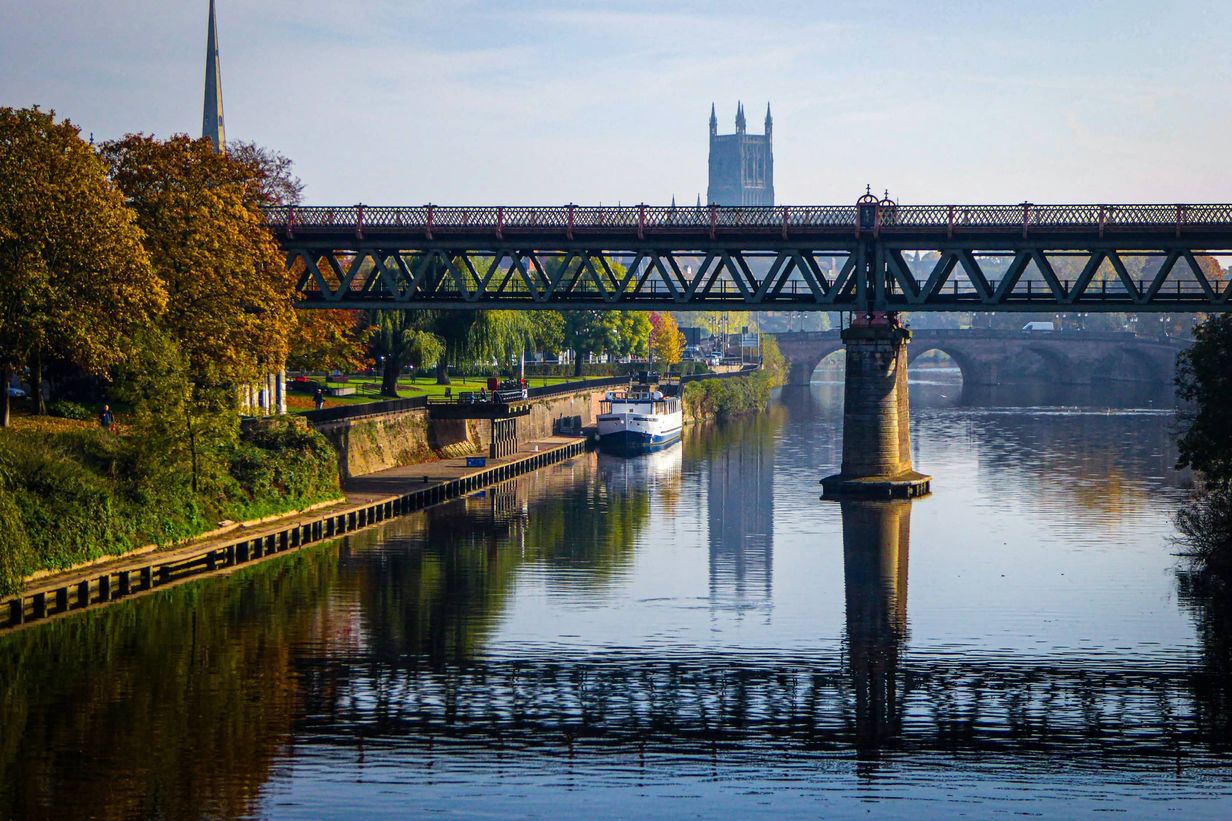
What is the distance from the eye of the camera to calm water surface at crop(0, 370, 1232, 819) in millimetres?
34625

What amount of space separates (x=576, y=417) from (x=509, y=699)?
268ft

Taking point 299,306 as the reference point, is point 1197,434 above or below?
below

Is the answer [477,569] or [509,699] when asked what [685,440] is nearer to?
[477,569]

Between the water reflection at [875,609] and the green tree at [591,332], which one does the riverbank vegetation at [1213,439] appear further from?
the green tree at [591,332]

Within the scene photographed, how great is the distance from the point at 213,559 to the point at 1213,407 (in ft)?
113

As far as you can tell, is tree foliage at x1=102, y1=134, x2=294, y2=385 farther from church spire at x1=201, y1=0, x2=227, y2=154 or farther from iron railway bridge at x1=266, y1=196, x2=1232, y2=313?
church spire at x1=201, y1=0, x2=227, y2=154

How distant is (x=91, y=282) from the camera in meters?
61.6

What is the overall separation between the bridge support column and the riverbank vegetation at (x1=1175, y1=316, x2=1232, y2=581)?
1929 centimetres

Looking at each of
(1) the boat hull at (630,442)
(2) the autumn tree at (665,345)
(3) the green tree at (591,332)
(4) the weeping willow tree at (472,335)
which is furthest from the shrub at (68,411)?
(2) the autumn tree at (665,345)

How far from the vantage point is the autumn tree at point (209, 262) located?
6812 cm

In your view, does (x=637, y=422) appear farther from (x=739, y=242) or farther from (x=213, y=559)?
(x=213, y=559)

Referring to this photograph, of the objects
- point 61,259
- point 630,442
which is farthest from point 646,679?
point 630,442

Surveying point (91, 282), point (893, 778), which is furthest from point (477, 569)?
point (893, 778)

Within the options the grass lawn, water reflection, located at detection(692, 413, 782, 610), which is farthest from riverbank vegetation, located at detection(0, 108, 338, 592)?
water reflection, located at detection(692, 413, 782, 610)
